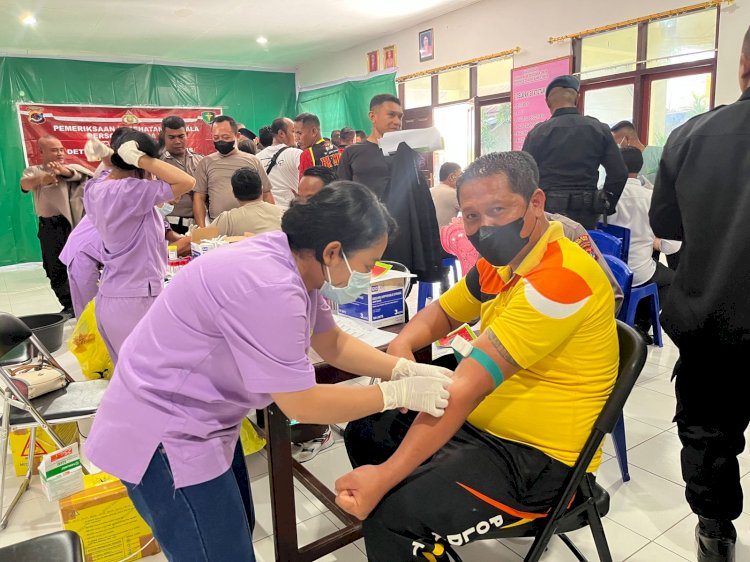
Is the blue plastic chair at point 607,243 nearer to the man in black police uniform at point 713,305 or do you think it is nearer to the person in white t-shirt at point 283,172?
the man in black police uniform at point 713,305

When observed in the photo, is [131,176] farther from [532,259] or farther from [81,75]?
[81,75]

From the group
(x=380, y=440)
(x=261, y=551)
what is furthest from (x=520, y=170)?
(x=261, y=551)

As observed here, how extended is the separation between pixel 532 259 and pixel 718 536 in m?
1.02

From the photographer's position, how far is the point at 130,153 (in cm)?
217

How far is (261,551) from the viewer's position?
1887mm

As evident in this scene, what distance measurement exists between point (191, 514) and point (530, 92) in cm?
640

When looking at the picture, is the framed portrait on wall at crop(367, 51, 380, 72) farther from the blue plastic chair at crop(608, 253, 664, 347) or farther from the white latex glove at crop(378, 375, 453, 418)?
the white latex glove at crop(378, 375, 453, 418)

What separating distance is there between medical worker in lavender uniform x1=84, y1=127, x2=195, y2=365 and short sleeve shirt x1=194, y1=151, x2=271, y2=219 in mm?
1552

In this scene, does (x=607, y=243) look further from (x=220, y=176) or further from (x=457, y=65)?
(x=457, y=65)

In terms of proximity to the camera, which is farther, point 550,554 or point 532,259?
point 550,554

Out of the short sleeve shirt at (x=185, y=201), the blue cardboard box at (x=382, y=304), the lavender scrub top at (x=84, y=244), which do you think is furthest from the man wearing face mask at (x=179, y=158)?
the blue cardboard box at (x=382, y=304)

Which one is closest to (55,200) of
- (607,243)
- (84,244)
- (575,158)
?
(84,244)

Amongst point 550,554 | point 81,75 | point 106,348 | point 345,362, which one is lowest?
point 550,554

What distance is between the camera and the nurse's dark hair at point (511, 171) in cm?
138
